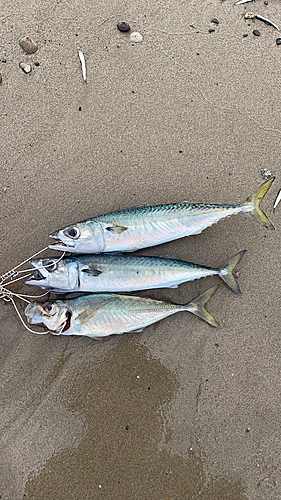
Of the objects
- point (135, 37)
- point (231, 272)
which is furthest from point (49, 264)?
point (135, 37)

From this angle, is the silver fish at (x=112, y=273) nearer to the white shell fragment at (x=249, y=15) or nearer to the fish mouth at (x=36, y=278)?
the fish mouth at (x=36, y=278)

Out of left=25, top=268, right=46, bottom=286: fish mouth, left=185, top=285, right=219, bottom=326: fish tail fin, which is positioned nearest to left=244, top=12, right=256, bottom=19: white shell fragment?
left=185, top=285, right=219, bottom=326: fish tail fin

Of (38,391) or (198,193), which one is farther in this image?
(198,193)

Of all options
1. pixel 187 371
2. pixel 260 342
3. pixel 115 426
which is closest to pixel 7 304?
pixel 115 426

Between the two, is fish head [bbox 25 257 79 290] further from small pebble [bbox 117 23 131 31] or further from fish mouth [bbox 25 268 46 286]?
small pebble [bbox 117 23 131 31]

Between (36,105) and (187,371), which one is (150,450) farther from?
(36,105)

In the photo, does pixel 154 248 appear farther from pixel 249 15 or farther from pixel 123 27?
pixel 249 15

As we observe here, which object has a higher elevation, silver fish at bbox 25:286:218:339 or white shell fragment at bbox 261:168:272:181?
white shell fragment at bbox 261:168:272:181

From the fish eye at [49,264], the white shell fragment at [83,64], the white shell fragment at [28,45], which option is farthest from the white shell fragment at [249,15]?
the fish eye at [49,264]
